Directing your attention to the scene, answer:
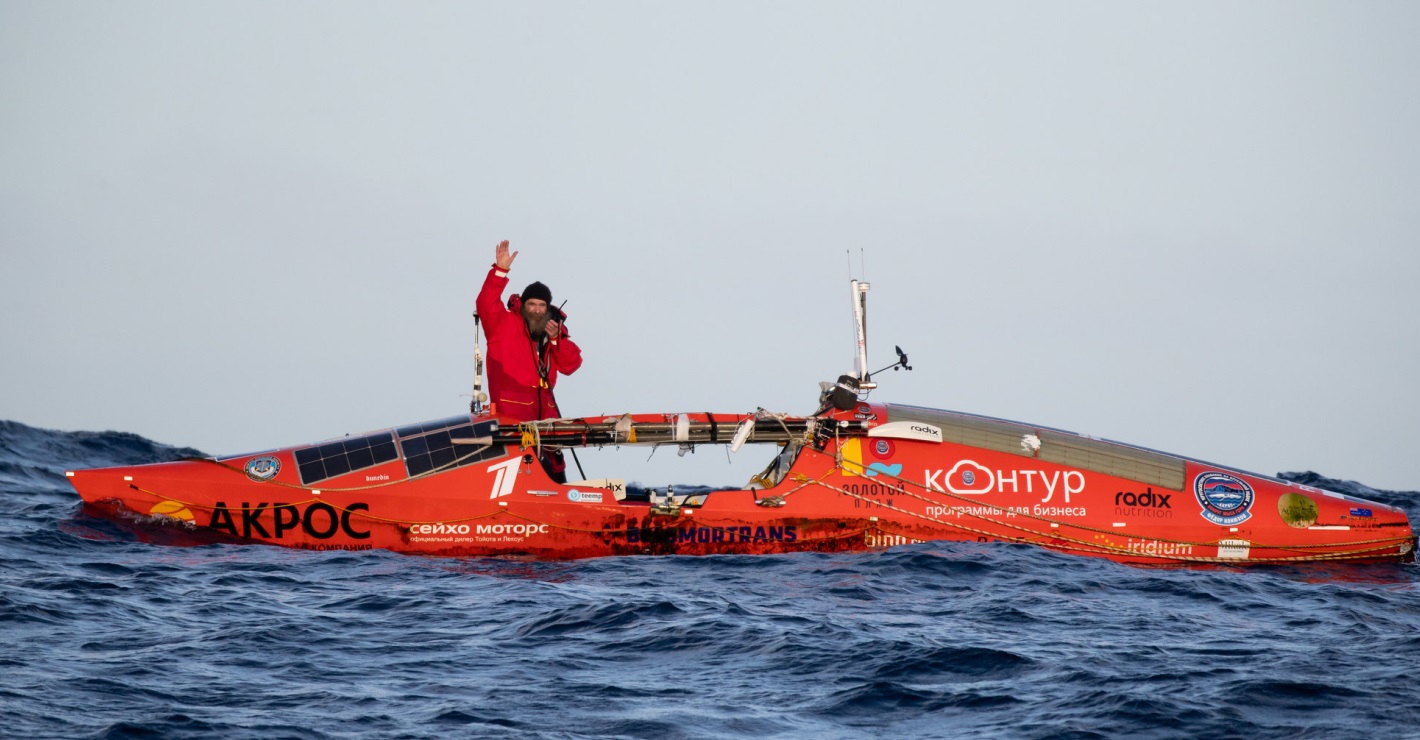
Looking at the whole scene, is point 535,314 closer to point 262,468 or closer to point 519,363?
point 519,363

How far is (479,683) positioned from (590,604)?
272cm

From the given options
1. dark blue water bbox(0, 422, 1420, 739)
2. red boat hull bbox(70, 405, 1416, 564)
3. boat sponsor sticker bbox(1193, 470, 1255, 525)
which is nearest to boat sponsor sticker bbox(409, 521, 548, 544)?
red boat hull bbox(70, 405, 1416, 564)

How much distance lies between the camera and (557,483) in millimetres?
16750

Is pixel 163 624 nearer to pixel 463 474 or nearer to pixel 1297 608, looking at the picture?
pixel 463 474

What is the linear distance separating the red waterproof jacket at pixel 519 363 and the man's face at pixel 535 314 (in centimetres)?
15

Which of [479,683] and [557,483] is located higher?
[557,483]

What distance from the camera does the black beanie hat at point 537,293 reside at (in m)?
17.5

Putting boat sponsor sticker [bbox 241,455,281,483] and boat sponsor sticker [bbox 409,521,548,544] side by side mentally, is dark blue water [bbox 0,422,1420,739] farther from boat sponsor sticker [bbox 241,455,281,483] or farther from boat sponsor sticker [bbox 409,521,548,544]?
boat sponsor sticker [bbox 241,455,281,483]

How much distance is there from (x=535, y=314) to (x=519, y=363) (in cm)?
69

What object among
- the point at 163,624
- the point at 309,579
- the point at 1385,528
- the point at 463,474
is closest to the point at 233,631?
the point at 163,624

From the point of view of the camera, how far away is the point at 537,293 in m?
17.6

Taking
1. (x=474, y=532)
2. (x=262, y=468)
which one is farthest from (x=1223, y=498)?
(x=262, y=468)

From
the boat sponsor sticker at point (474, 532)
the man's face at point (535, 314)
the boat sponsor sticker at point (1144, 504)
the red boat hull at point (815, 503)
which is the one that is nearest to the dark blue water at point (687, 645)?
the red boat hull at point (815, 503)

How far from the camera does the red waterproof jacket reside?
17.5m
